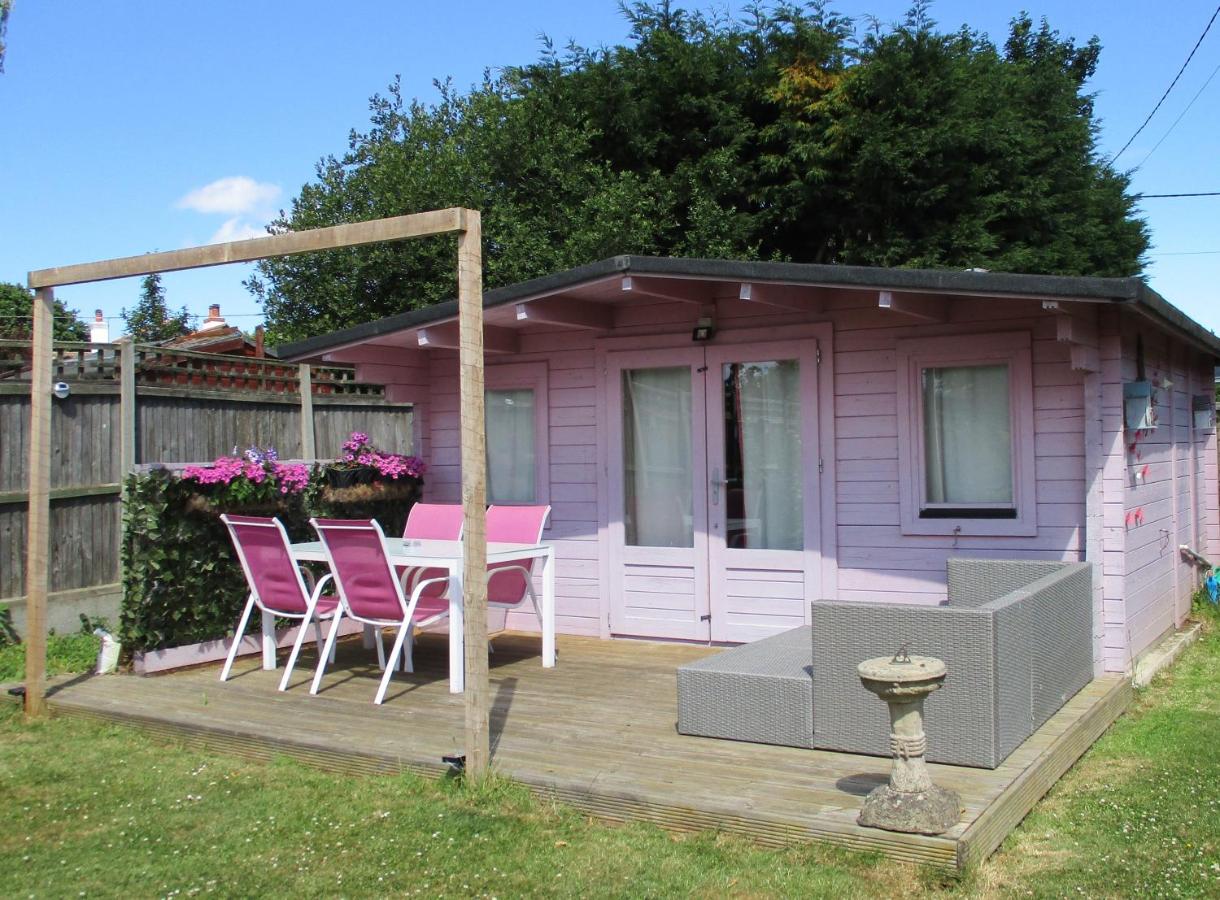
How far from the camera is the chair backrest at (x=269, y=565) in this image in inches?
227

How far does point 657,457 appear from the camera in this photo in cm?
703

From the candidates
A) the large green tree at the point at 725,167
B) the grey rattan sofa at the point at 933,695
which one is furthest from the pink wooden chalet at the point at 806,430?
the large green tree at the point at 725,167

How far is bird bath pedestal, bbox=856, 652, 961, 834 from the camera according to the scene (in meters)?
3.39

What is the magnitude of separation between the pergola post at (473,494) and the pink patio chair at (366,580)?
47.5 inches

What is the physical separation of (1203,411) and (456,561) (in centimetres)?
641

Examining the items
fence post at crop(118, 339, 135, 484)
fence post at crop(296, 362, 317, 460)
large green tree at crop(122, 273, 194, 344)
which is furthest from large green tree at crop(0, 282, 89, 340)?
fence post at crop(118, 339, 135, 484)

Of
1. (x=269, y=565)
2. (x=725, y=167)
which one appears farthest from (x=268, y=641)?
(x=725, y=167)

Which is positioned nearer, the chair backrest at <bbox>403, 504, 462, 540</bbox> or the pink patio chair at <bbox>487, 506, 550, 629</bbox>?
the pink patio chair at <bbox>487, 506, 550, 629</bbox>

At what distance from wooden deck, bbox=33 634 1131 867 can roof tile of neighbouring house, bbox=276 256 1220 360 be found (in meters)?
1.83

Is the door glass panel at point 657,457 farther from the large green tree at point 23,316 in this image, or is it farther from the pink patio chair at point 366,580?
the large green tree at point 23,316

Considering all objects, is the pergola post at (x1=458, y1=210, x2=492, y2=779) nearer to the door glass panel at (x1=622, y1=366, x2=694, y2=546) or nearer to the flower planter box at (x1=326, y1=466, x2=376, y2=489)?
the door glass panel at (x1=622, y1=366, x2=694, y2=546)

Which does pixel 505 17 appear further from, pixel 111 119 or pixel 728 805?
pixel 728 805

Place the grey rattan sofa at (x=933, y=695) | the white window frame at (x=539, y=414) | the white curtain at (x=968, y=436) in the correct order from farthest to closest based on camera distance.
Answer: the white window frame at (x=539, y=414) < the white curtain at (x=968, y=436) < the grey rattan sofa at (x=933, y=695)

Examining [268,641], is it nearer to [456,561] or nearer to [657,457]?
[456,561]
